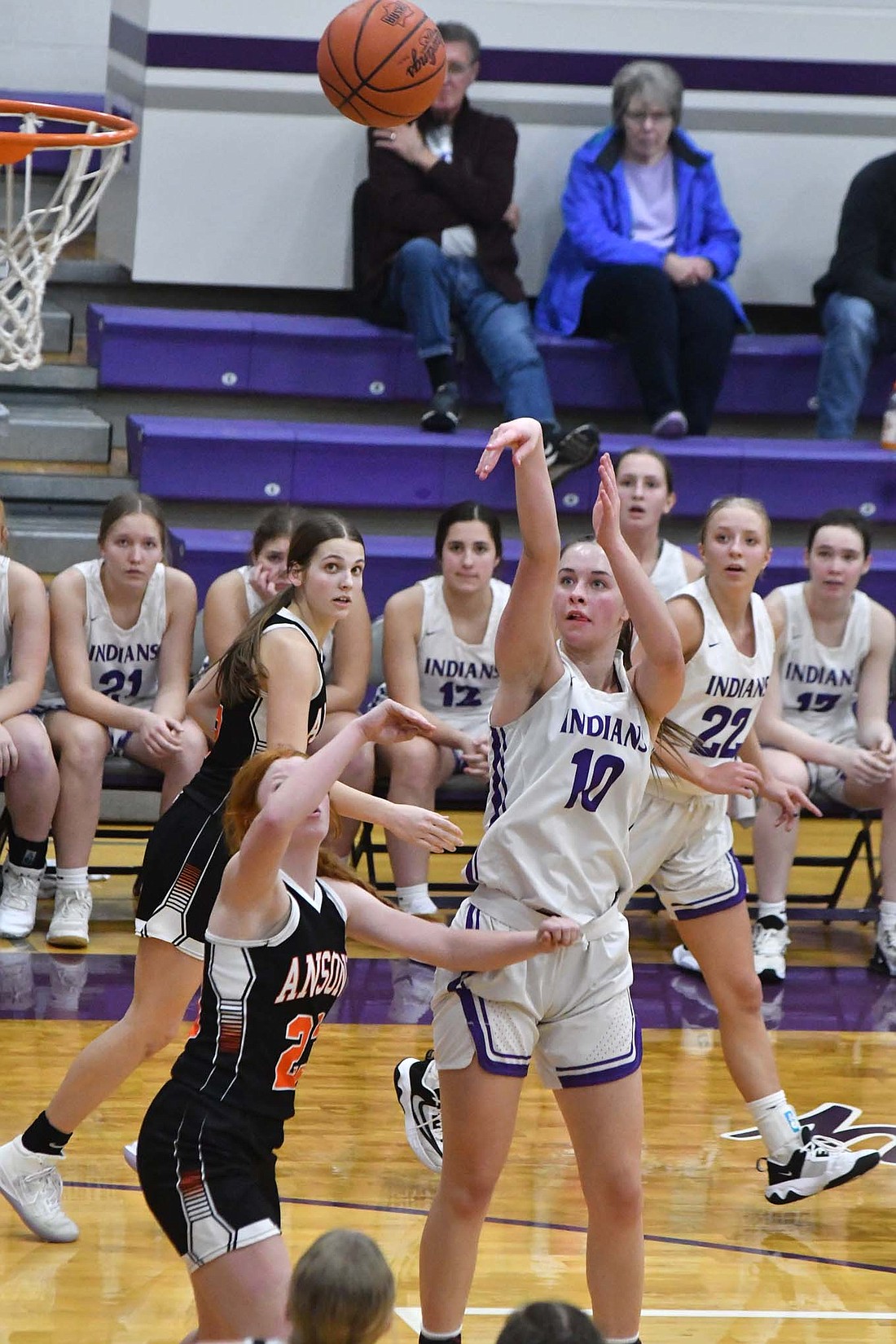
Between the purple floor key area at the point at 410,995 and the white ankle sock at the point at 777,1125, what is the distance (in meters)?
1.27

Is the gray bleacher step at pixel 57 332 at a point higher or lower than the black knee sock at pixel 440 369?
lower

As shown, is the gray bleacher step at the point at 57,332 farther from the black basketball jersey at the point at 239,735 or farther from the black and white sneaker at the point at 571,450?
the black basketball jersey at the point at 239,735

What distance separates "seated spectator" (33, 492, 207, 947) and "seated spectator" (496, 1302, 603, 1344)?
13.1ft

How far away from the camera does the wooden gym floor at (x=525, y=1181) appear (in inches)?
149

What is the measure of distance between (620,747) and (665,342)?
5452mm

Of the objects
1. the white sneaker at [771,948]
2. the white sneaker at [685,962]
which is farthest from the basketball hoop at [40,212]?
the white sneaker at [771,948]

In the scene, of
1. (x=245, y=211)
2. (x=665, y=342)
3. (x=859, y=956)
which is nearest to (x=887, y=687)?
(x=859, y=956)

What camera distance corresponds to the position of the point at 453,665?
6.62 meters

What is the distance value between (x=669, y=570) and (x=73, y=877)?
94.3 inches

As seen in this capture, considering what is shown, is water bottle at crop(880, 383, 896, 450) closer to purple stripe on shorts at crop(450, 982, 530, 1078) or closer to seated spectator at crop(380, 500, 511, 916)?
seated spectator at crop(380, 500, 511, 916)

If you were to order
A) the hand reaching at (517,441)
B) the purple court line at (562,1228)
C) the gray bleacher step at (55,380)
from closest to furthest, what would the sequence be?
the hand reaching at (517,441), the purple court line at (562,1228), the gray bleacher step at (55,380)

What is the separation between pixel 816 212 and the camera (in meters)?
9.72

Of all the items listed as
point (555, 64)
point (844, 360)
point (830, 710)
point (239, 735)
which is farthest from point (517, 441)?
point (555, 64)

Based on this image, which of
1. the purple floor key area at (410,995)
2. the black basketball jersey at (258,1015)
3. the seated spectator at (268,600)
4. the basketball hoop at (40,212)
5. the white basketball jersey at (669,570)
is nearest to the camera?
the black basketball jersey at (258,1015)
